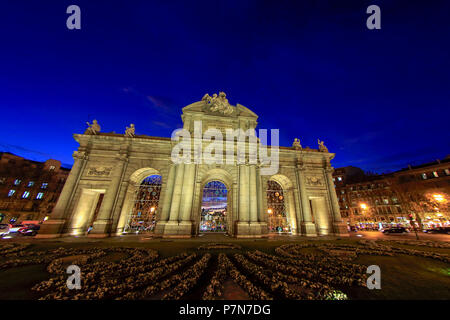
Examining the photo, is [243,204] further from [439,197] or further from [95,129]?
[439,197]

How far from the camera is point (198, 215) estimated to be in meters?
18.2

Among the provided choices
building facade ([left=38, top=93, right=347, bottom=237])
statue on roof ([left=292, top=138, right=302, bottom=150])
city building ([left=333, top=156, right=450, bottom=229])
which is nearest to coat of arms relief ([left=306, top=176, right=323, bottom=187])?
building facade ([left=38, top=93, right=347, bottom=237])

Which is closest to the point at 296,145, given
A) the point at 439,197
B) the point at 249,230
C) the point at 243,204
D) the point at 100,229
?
the point at 243,204

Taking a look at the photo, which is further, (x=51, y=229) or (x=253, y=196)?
(x=253, y=196)

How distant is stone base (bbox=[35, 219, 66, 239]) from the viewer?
14.9 m

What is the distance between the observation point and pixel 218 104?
21.6 m

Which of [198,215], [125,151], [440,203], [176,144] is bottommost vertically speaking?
[198,215]

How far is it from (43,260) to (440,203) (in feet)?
157

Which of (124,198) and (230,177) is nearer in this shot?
(124,198)

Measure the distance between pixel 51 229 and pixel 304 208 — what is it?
2658cm

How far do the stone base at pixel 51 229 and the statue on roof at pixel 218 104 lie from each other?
65.6ft

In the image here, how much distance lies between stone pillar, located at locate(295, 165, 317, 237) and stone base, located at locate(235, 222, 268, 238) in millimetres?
5650

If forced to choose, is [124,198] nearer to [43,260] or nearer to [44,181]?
[43,260]
